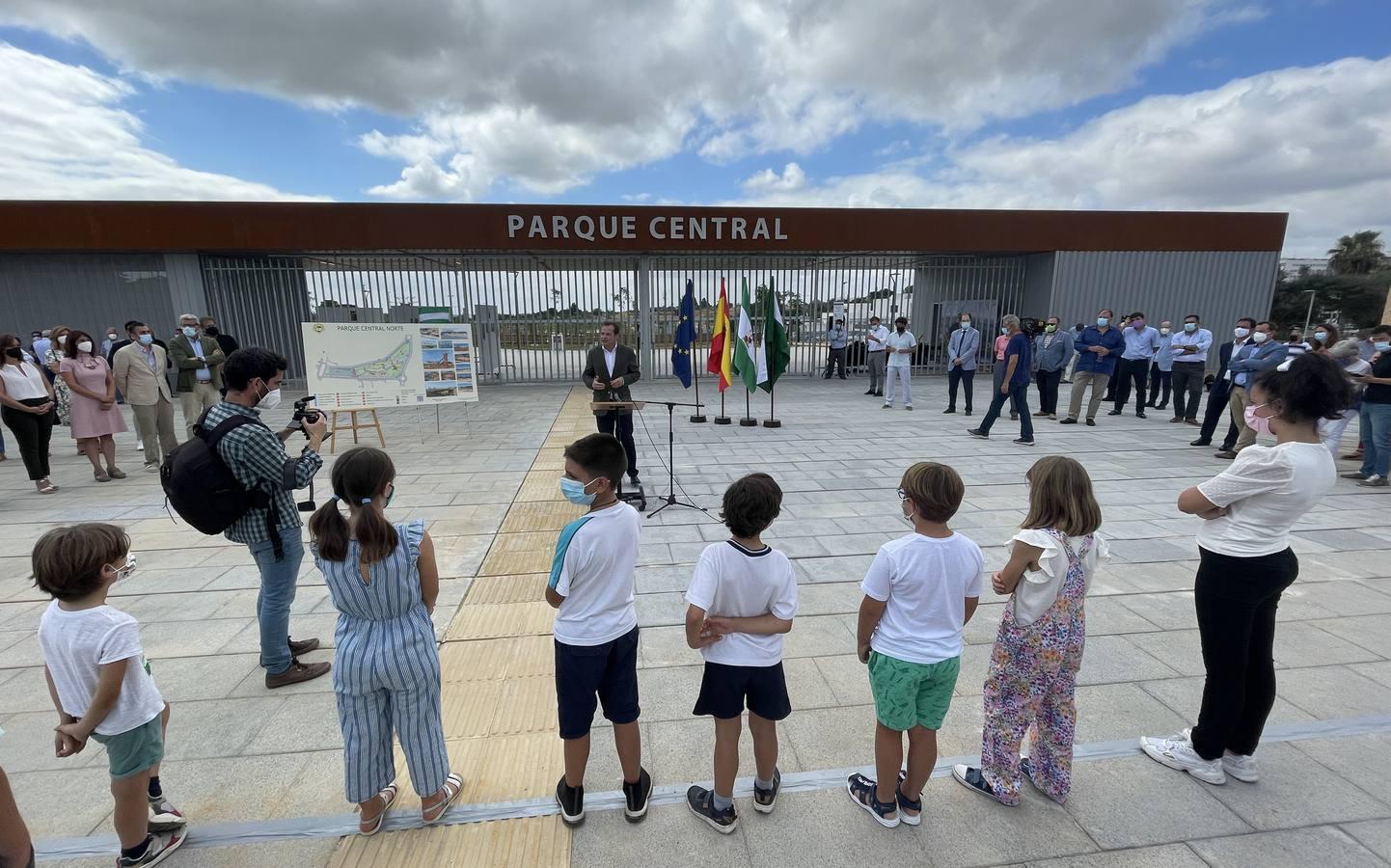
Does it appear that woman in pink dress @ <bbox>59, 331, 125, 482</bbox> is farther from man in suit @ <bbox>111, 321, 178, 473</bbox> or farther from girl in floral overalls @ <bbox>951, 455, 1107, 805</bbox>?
girl in floral overalls @ <bbox>951, 455, 1107, 805</bbox>

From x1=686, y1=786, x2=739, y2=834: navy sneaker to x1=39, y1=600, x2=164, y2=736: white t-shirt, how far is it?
1807 millimetres

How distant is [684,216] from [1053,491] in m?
13.7

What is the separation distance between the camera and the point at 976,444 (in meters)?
8.46

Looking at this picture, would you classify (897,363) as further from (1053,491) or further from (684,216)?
(1053,491)

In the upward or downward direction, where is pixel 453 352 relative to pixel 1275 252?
downward

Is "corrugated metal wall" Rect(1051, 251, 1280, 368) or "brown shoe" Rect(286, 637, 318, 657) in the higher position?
"corrugated metal wall" Rect(1051, 251, 1280, 368)

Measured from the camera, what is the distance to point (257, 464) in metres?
2.62

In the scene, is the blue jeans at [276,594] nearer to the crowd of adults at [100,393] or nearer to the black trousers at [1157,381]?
the crowd of adults at [100,393]

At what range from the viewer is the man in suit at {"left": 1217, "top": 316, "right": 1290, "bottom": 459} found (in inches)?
286

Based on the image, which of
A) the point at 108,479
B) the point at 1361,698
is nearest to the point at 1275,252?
the point at 1361,698

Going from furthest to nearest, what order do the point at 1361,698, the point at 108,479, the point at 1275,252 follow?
the point at 1275,252 → the point at 108,479 → the point at 1361,698

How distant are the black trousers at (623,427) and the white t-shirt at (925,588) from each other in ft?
14.1

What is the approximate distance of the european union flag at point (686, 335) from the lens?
34.4 feet

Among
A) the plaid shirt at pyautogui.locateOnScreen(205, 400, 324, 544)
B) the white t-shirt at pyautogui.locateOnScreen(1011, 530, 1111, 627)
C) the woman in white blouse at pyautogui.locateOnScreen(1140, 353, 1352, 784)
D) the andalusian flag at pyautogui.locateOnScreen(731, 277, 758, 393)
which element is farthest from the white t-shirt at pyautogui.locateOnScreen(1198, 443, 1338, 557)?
the andalusian flag at pyautogui.locateOnScreen(731, 277, 758, 393)
